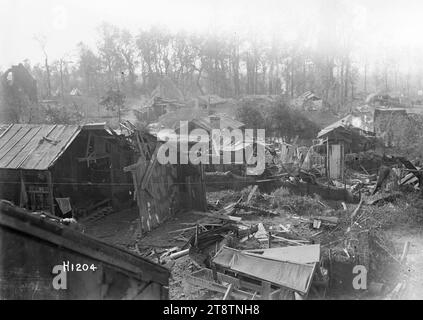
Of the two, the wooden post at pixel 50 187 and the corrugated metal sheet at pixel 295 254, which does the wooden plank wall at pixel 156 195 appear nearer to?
the wooden post at pixel 50 187

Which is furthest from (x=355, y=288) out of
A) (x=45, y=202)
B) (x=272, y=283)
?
(x=45, y=202)

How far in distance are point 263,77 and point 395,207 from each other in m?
44.3

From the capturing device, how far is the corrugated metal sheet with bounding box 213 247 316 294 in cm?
697

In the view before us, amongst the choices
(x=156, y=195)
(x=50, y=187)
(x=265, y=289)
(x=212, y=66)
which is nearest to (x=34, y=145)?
(x=50, y=187)

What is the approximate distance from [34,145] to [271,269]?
338 inches

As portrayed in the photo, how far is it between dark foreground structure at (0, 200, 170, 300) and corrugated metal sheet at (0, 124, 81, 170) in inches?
285

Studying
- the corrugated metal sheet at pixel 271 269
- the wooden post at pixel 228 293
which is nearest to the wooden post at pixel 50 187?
the corrugated metal sheet at pixel 271 269

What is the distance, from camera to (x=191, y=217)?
1251 centimetres

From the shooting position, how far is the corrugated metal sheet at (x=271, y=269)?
6.97 metres

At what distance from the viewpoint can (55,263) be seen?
4.14 metres

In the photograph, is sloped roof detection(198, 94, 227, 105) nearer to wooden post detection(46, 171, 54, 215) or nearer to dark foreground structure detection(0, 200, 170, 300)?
wooden post detection(46, 171, 54, 215)
